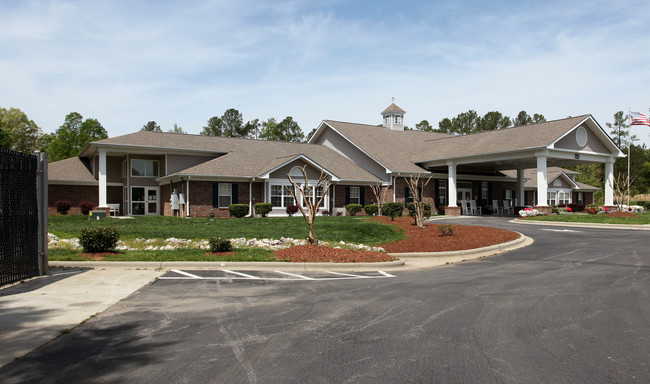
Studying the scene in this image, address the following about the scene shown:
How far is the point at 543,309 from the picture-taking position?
24.7 ft

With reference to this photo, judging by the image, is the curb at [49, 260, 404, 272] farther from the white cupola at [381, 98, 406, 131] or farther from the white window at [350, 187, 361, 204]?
the white cupola at [381, 98, 406, 131]

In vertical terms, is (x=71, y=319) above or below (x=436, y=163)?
below

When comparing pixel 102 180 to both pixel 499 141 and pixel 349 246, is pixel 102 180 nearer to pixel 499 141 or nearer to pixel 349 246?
pixel 349 246

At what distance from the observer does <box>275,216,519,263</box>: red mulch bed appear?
43.5ft

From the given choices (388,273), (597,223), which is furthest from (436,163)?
(388,273)

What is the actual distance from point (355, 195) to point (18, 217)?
26.8 meters

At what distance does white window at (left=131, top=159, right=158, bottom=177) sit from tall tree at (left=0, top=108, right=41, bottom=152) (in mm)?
43299

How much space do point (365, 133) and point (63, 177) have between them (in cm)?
2352

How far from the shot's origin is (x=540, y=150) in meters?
30.2

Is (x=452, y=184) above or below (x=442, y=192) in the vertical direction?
above

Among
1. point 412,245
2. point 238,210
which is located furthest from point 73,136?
point 412,245

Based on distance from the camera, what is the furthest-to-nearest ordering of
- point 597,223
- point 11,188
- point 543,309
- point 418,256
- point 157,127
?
point 157,127 → point 597,223 → point 418,256 → point 11,188 → point 543,309

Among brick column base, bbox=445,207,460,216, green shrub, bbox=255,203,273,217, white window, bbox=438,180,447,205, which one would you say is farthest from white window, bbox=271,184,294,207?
white window, bbox=438,180,447,205

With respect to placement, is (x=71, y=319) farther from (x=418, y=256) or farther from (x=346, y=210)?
(x=346, y=210)
